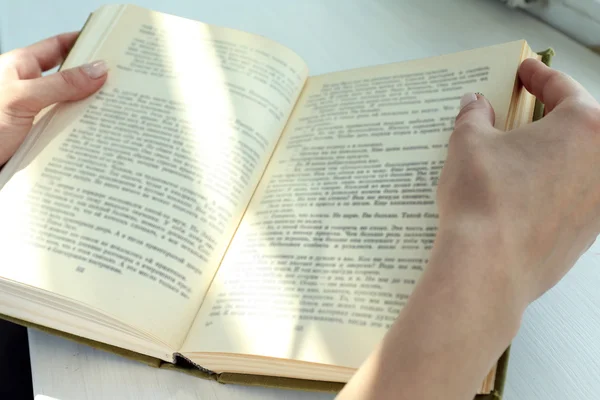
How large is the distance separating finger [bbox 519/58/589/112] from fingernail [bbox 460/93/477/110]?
0.05 m

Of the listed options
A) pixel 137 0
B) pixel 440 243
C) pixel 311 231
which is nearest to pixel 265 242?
pixel 311 231

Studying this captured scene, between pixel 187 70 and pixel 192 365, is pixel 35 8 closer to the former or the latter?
pixel 187 70

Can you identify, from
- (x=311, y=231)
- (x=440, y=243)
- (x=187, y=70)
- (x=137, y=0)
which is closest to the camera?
(x=440, y=243)

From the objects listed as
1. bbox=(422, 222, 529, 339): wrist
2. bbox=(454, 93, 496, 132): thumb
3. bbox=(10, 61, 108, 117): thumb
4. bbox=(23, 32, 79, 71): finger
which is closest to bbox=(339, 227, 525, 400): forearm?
bbox=(422, 222, 529, 339): wrist

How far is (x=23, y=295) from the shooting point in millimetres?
476

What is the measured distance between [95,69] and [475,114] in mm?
395

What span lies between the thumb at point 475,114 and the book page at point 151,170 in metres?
0.20

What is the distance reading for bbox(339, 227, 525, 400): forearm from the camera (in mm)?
331

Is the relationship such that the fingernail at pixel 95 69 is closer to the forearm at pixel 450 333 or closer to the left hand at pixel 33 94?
the left hand at pixel 33 94

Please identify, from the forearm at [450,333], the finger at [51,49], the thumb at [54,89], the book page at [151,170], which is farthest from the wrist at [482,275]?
the finger at [51,49]

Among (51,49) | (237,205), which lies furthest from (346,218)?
(51,49)

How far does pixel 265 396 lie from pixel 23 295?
227mm

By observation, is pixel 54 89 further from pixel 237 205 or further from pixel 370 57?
pixel 370 57

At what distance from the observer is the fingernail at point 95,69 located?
582 millimetres
